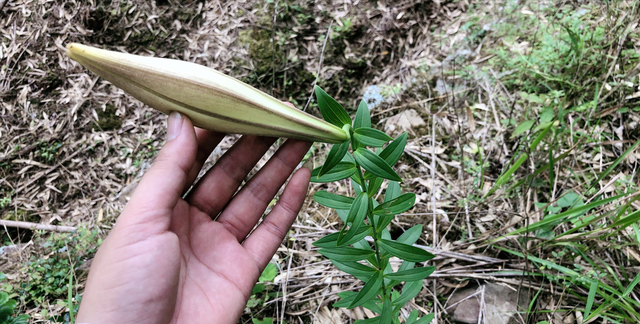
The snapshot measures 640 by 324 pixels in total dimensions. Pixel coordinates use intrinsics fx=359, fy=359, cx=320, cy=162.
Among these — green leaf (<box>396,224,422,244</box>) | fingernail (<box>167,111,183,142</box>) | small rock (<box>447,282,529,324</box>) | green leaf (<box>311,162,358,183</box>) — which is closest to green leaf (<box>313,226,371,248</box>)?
green leaf (<box>311,162,358,183</box>)

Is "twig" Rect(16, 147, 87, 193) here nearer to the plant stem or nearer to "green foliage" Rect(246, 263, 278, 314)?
"green foliage" Rect(246, 263, 278, 314)

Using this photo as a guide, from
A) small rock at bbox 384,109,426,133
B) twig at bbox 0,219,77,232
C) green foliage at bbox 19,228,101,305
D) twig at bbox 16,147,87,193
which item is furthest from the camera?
twig at bbox 16,147,87,193

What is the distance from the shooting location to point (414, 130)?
2703mm

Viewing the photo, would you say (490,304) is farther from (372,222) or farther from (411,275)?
(372,222)

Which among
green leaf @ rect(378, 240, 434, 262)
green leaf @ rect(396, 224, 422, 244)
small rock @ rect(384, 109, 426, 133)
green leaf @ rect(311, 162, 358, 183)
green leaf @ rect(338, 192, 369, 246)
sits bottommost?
small rock @ rect(384, 109, 426, 133)

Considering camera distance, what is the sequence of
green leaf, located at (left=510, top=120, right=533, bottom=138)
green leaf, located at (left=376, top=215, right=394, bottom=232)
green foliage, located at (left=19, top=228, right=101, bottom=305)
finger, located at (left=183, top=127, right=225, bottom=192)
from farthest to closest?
1. green foliage, located at (left=19, top=228, right=101, bottom=305)
2. green leaf, located at (left=510, top=120, right=533, bottom=138)
3. finger, located at (left=183, top=127, right=225, bottom=192)
4. green leaf, located at (left=376, top=215, right=394, bottom=232)

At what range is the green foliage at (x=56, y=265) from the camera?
8.16 feet

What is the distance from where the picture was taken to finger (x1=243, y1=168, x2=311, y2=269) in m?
1.74

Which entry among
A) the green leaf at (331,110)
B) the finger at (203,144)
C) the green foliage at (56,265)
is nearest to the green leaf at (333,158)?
the green leaf at (331,110)

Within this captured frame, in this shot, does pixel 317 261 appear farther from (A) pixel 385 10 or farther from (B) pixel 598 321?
(A) pixel 385 10

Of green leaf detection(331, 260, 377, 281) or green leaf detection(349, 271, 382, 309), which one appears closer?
green leaf detection(349, 271, 382, 309)

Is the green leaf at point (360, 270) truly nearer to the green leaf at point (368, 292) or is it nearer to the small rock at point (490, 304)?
the green leaf at point (368, 292)

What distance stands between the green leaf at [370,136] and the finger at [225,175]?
0.57 metres

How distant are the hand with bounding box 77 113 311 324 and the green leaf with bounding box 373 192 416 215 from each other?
1.42ft
